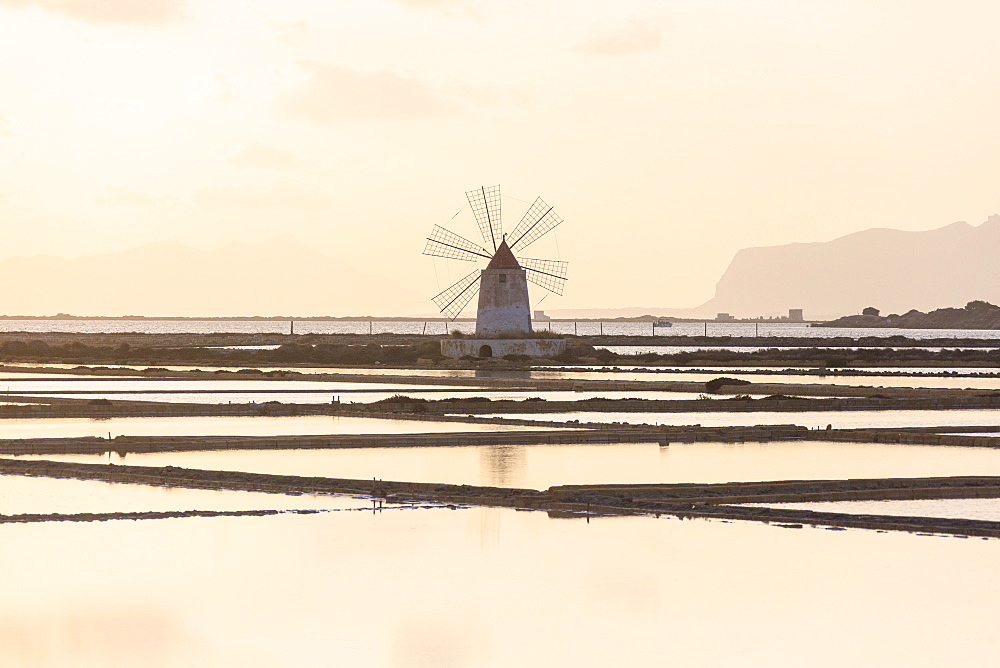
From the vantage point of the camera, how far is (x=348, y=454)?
62.2 ft

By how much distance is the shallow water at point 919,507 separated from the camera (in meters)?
13.4

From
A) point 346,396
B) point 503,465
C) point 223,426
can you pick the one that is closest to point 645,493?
point 503,465

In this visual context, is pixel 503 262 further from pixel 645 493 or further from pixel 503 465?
pixel 645 493

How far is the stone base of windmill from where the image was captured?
50000 mm

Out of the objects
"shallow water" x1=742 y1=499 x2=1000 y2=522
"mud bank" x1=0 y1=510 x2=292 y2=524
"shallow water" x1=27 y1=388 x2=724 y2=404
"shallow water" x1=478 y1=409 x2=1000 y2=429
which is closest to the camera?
"mud bank" x1=0 y1=510 x2=292 y2=524

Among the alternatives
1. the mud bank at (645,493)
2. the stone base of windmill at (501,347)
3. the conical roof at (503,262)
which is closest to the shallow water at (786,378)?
the stone base of windmill at (501,347)


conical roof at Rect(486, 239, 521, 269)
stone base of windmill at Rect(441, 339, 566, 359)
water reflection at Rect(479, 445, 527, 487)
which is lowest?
water reflection at Rect(479, 445, 527, 487)

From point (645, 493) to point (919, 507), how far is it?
8.82ft

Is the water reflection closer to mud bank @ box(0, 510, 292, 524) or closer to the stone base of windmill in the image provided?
mud bank @ box(0, 510, 292, 524)

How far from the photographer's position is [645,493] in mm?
14547

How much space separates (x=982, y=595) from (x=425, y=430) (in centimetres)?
1345

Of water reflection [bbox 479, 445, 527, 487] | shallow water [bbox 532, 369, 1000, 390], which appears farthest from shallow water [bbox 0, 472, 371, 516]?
shallow water [bbox 532, 369, 1000, 390]

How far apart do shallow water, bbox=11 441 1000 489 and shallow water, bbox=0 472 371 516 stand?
5.79 ft

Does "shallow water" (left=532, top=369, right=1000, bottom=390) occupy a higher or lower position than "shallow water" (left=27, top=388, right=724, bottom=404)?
higher
